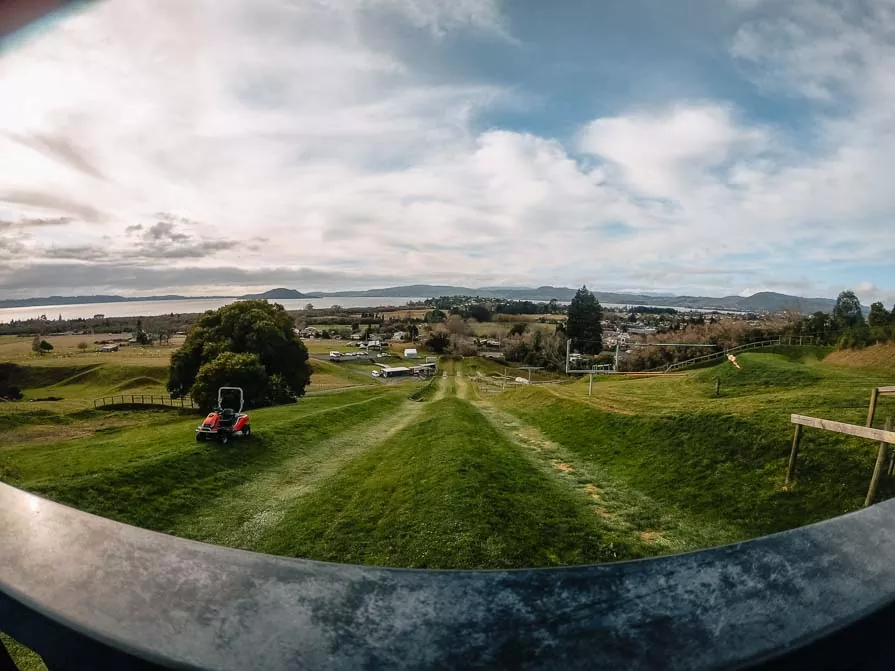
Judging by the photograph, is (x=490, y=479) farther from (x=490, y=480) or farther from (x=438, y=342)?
→ (x=438, y=342)

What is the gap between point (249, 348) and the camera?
13.3 m

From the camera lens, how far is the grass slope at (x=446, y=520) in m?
3.16

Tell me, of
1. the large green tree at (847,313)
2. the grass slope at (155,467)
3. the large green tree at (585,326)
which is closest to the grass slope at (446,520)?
the grass slope at (155,467)

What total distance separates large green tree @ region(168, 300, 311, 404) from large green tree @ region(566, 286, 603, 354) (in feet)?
70.7

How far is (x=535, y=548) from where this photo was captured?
3.24 metres

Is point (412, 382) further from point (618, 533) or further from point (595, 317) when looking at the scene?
point (618, 533)

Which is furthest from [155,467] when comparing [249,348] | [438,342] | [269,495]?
[438,342]

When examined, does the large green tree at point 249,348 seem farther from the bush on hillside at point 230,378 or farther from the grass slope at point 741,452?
the grass slope at point 741,452

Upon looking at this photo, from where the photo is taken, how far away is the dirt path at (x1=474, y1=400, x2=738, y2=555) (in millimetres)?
3529

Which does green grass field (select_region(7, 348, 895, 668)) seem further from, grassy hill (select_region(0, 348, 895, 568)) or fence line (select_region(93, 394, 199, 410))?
fence line (select_region(93, 394, 199, 410))

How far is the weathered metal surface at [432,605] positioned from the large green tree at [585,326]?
105 ft

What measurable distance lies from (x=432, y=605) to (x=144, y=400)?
18.0 m

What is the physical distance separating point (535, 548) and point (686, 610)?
3.31 meters

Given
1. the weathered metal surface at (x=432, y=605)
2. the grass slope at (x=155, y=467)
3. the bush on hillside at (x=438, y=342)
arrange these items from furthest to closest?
the bush on hillside at (x=438, y=342) < the grass slope at (x=155, y=467) < the weathered metal surface at (x=432, y=605)
